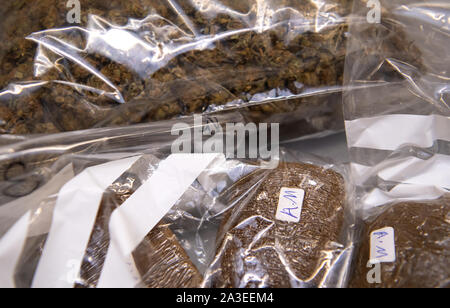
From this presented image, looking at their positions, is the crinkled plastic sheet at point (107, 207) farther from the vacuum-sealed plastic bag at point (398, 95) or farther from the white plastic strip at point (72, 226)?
the vacuum-sealed plastic bag at point (398, 95)

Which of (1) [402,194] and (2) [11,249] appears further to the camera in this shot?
(1) [402,194]

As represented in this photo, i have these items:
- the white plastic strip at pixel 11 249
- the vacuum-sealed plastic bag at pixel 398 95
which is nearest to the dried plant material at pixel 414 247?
the vacuum-sealed plastic bag at pixel 398 95

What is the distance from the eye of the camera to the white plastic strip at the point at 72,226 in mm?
713

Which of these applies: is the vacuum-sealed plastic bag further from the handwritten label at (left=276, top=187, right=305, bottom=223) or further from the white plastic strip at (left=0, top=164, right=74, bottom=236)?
the white plastic strip at (left=0, top=164, right=74, bottom=236)

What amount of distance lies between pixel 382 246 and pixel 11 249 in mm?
705

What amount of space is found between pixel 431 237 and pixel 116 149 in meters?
0.70

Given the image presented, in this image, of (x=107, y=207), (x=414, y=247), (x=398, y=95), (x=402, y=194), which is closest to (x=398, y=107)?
(x=398, y=95)

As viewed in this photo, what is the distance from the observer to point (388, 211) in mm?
811

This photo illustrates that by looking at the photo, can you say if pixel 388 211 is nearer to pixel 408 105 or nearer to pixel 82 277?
pixel 408 105

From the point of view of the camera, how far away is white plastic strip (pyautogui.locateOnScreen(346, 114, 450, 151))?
0.92 metres

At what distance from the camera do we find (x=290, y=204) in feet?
2.71

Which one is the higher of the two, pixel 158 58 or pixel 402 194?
pixel 158 58

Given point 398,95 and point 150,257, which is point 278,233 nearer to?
point 150,257

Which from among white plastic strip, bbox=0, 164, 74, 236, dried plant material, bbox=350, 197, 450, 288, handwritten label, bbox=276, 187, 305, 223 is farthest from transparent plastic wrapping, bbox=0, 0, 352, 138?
dried plant material, bbox=350, 197, 450, 288
